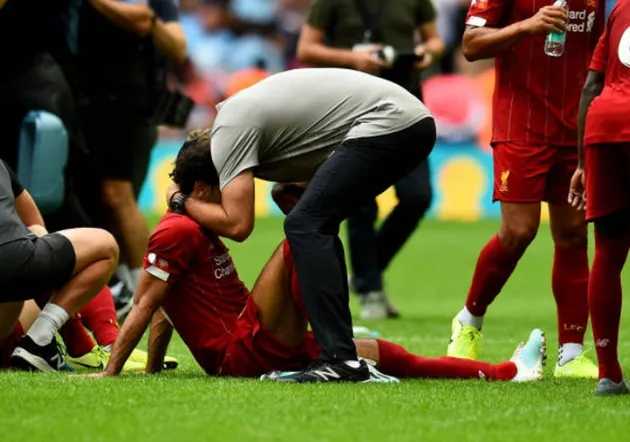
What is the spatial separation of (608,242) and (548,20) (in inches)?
59.7

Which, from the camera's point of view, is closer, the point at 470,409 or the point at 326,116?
the point at 470,409

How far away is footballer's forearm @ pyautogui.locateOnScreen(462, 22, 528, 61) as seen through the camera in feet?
25.1

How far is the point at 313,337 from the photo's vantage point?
6.96 metres

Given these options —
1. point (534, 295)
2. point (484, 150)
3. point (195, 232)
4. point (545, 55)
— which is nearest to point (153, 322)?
point (195, 232)

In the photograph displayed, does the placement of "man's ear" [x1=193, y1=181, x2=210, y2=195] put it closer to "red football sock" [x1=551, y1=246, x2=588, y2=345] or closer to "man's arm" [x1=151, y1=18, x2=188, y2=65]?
"red football sock" [x1=551, y1=246, x2=588, y2=345]

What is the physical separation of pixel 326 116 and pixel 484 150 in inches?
542

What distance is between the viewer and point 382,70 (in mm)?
10820

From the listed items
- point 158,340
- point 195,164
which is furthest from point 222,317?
point 195,164

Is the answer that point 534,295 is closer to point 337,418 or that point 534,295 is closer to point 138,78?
point 138,78

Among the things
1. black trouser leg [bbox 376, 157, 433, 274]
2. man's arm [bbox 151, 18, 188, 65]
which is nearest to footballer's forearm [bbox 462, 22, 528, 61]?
black trouser leg [bbox 376, 157, 433, 274]

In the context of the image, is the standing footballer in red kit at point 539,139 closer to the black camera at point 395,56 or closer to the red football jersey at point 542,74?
the red football jersey at point 542,74

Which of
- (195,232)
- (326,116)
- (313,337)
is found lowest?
(313,337)

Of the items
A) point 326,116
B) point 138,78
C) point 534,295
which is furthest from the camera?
point 534,295

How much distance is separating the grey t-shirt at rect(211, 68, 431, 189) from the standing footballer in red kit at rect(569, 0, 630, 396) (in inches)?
32.3
